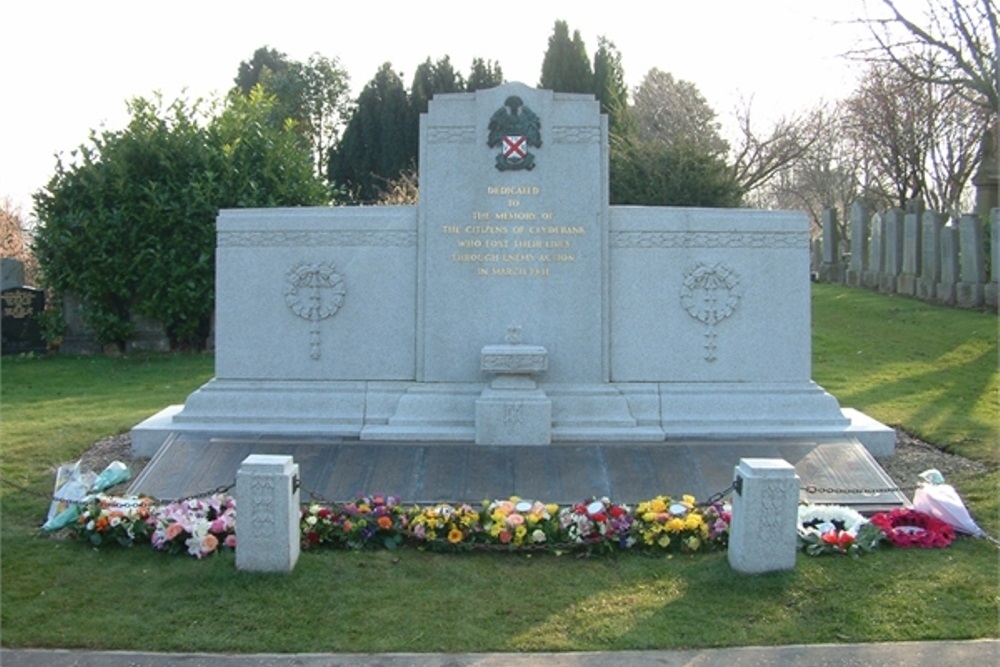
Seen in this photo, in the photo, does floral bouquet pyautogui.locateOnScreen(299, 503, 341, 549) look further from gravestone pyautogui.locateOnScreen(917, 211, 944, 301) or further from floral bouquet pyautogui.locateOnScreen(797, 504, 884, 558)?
gravestone pyautogui.locateOnScreen(917, 211, 944, 301)

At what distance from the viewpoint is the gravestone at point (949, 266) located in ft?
72.4

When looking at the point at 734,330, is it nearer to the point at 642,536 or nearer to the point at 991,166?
the point at 642,536

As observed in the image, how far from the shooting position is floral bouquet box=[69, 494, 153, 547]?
23.4ft

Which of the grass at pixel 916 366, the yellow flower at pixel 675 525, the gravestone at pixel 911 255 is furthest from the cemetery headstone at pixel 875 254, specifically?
the yellow flower at pixel 675 525

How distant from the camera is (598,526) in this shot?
7.07 m

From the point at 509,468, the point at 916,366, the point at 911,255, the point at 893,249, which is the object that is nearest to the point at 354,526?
the point at 509,468

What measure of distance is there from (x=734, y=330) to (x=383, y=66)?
30492mm

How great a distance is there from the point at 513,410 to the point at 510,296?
3.91ft

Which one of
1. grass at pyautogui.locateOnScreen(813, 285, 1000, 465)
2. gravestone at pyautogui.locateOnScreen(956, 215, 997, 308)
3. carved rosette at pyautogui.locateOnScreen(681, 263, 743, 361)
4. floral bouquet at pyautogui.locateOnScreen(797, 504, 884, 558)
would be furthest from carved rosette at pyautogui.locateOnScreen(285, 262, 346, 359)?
gravestone at pyautogui.locateOnScreen(956, 215, 997, 308)

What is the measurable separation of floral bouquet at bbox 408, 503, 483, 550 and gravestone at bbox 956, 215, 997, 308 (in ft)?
57.1

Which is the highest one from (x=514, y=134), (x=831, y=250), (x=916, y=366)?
(x=514, y=134)

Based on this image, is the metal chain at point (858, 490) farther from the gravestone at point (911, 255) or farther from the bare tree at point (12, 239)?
the bare tree at point (12, 239)

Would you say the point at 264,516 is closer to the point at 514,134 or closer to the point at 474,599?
the point at 474,599

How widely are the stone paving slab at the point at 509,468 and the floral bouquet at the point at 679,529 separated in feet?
Result: 2.86
